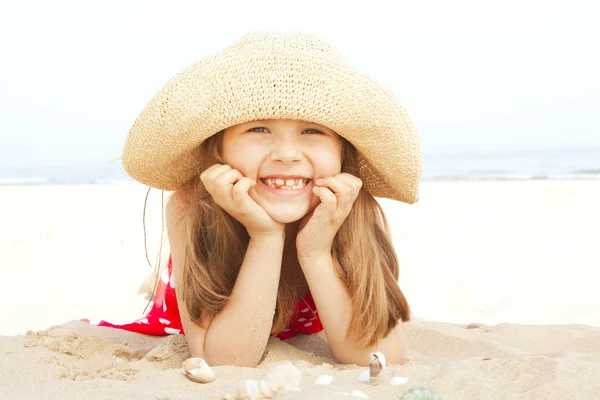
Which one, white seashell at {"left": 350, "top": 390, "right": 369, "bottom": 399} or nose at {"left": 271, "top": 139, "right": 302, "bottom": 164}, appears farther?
nose at {"left": 271, "top": 139, "right": 302, "bottom": 164}

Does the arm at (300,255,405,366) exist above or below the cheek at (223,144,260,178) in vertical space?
below

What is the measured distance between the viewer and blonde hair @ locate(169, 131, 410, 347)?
2664 mm

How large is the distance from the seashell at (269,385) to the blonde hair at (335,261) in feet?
2.46

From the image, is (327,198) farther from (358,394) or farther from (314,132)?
(358,394)

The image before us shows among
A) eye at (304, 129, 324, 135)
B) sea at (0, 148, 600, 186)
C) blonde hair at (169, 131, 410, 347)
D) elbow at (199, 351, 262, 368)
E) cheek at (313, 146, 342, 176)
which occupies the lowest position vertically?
sea at (0, 148, 600, 186)

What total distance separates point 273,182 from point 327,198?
0.73 ft

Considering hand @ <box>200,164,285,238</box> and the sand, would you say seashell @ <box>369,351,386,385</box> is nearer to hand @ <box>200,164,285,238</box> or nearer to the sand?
the sand

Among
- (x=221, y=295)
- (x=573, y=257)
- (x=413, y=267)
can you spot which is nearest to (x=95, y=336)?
(x=221, y=295)

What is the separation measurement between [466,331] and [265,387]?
6.43 ft

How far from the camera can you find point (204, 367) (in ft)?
6.88

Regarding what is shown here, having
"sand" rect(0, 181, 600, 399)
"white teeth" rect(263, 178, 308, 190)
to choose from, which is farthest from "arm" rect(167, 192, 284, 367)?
"white teeth" rect(263, 178, 308, 190)

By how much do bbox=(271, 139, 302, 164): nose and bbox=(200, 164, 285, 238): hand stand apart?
0.47 ft

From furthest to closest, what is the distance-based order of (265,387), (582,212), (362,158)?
(582,212) < (362,158) < (265,387)

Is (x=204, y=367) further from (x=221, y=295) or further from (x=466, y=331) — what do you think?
(x=466, y=331)
